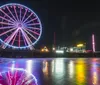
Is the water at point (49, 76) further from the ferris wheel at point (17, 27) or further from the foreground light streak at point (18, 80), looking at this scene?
the ferris wheel at point (17, 27)

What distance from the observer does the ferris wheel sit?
44.9 m

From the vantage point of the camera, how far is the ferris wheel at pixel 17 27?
147 ft

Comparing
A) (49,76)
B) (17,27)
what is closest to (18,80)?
(49,76)

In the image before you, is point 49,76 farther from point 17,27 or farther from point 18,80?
point 17,27

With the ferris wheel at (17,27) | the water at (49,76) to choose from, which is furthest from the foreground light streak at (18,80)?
the ferris wheel at (17,27)

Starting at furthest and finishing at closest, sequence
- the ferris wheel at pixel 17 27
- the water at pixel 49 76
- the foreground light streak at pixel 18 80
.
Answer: the ferris wheel at pixel 17 27 < the water at pixel 49 76 < the foreground light streak at pixel 18 80

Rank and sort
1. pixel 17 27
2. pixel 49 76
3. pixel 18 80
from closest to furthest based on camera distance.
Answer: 1. pixel 18 80
2. pixel 49 76
3. pixel 17 27

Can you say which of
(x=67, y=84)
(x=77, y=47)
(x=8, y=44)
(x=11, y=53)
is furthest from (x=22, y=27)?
(x=77, y=47)

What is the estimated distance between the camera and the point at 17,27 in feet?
150

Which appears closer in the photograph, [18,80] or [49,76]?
[18,80]

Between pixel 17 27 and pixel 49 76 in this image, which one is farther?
pixel 17 27

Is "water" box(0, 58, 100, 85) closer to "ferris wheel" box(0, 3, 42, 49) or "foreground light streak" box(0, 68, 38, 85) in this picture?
"foreground light streak" box(0, 68, 38, 85)

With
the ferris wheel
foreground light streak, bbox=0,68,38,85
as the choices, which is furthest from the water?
the ferris wheel

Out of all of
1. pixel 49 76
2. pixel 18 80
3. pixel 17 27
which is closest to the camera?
pixel 18 80
